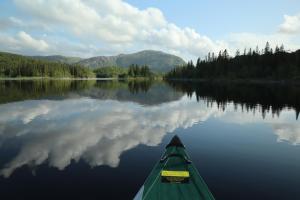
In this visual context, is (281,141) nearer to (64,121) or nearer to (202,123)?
(202,123)

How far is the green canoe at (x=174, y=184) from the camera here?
10.5 meters

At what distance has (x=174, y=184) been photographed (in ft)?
37.9

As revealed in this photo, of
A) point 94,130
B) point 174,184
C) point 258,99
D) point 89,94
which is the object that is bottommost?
point 94,130

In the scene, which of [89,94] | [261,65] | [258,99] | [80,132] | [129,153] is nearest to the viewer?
[129,153]

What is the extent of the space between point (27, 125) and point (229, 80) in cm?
16266

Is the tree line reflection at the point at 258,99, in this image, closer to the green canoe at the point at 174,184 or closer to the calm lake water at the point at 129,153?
the calm lake water at the point at 129,153

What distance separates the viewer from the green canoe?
10.5m

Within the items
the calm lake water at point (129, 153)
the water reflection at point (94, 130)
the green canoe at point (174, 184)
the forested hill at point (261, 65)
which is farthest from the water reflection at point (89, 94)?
the forested hill at point (261, 65)

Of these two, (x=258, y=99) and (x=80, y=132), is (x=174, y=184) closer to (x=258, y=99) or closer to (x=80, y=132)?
(x=80, y=132)

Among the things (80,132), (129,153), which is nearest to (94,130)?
(80,132)

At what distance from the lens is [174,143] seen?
17.6 m

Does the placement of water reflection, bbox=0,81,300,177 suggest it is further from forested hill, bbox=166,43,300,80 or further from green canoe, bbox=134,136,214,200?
forested hill, bbox=166,43,300,80

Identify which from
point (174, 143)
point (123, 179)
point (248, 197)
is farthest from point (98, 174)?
point (248, 197)

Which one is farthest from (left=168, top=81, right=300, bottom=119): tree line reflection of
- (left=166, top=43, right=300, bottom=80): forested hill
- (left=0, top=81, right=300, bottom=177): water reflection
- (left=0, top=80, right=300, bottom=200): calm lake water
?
(left=166, top=43, right=300, bottom=80): forested hill
